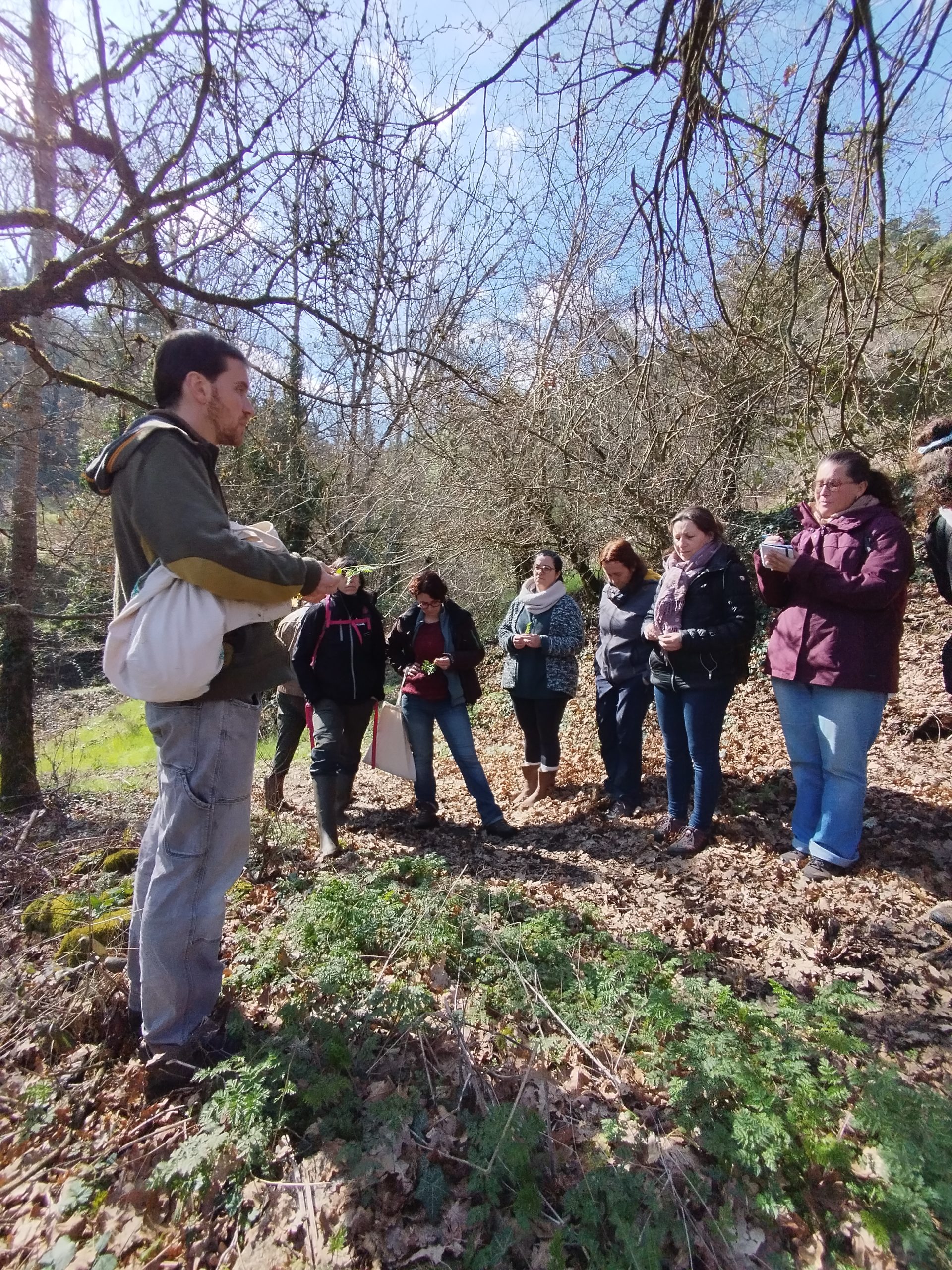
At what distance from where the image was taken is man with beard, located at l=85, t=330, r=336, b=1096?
2062 millimetres

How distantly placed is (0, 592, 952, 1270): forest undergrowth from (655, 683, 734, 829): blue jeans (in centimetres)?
51

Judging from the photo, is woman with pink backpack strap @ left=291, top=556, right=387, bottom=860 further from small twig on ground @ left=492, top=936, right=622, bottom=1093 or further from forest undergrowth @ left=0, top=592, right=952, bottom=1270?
small twig on ground @ left=492, top=936, right=622, bottom=1093

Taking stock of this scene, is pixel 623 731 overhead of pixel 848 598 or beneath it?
beneath

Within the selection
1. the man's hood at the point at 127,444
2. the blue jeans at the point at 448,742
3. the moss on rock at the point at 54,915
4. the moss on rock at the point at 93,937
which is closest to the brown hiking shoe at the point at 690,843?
the blue jeans at the point at 448,742

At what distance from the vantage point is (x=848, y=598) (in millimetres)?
3471

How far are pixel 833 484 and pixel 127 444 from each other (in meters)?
3.40

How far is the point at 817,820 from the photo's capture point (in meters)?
3.94

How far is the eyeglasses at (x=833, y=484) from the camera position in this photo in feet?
11.7

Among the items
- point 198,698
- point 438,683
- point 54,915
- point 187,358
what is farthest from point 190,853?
point 438,683

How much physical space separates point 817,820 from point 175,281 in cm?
499

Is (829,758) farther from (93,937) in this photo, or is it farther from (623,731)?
(93,937)

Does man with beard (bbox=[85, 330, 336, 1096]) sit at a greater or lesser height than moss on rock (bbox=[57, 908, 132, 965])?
greater

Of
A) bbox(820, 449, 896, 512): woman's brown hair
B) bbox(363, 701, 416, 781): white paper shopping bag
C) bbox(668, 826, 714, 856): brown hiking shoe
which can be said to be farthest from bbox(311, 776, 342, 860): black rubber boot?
bbox(820, 449, 896, 512): woman's brown hair

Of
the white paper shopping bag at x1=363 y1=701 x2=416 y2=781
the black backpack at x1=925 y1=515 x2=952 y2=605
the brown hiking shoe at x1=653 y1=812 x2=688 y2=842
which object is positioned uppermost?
the black backpack at x1=925 y1=515 x2=952 y2=605
